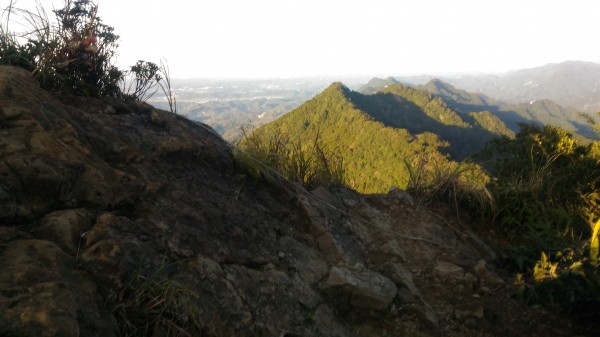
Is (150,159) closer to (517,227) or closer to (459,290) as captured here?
(459,290)

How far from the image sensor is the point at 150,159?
116 inches

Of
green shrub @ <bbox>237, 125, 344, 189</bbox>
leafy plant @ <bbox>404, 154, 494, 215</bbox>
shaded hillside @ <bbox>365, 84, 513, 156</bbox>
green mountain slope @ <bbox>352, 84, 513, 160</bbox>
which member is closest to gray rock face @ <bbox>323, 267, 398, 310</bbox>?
green shrub @ <bbox>237, 125, 344, 189</bbox>

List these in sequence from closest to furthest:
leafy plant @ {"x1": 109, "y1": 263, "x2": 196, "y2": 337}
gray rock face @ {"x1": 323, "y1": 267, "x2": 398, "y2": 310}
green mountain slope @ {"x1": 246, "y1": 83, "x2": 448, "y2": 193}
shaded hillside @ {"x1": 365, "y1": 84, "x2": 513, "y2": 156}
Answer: leafy plant @ {"x1": 109, "y1": 263, "x2": 196, "y2": 337}, gray rock face @ {"x1": 323, "y1": 267, "x2": 398, "y2": 310}, green mountain slope @ {"x1": 246, "y1": 83, "x2": 448, "y2": 193}, shaded hillside @ {"x1": 365, "y1": 84, "x2": 513, "y2": 156}

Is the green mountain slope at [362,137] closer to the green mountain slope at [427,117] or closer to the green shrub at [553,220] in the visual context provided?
the green mountain slope at [427,117]

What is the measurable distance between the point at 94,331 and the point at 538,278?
10.6 feet

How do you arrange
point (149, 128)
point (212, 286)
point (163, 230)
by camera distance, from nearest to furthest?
point (212, 286)
point (163, 230)
point (149, 128)

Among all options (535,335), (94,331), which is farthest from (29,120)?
(535,335)

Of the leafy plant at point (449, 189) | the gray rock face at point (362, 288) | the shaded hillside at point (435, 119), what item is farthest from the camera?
the shaded hillside at point (435, 119)

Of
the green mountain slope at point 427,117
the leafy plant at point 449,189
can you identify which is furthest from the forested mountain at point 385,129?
the leafy plant at point 449,189

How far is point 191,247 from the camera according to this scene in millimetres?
2369

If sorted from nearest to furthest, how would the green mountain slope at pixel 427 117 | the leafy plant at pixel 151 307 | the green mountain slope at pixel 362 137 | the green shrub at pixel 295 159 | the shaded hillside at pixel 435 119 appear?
the leafy plant at pixel 151 307 → the green shrub at pixel 295 159 → the green mountain slope at pixel 362 137 → the shaded hillside at pixel 435 119 → the green mountain slope at pixel 427 117

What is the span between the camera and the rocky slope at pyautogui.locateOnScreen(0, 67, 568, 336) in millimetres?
1756

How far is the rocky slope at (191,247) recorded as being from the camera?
1.76 meters

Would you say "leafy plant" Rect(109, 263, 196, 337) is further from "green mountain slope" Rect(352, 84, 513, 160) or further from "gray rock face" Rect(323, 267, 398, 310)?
"green mountain slope" Rect(352, 84, 513, 160)
